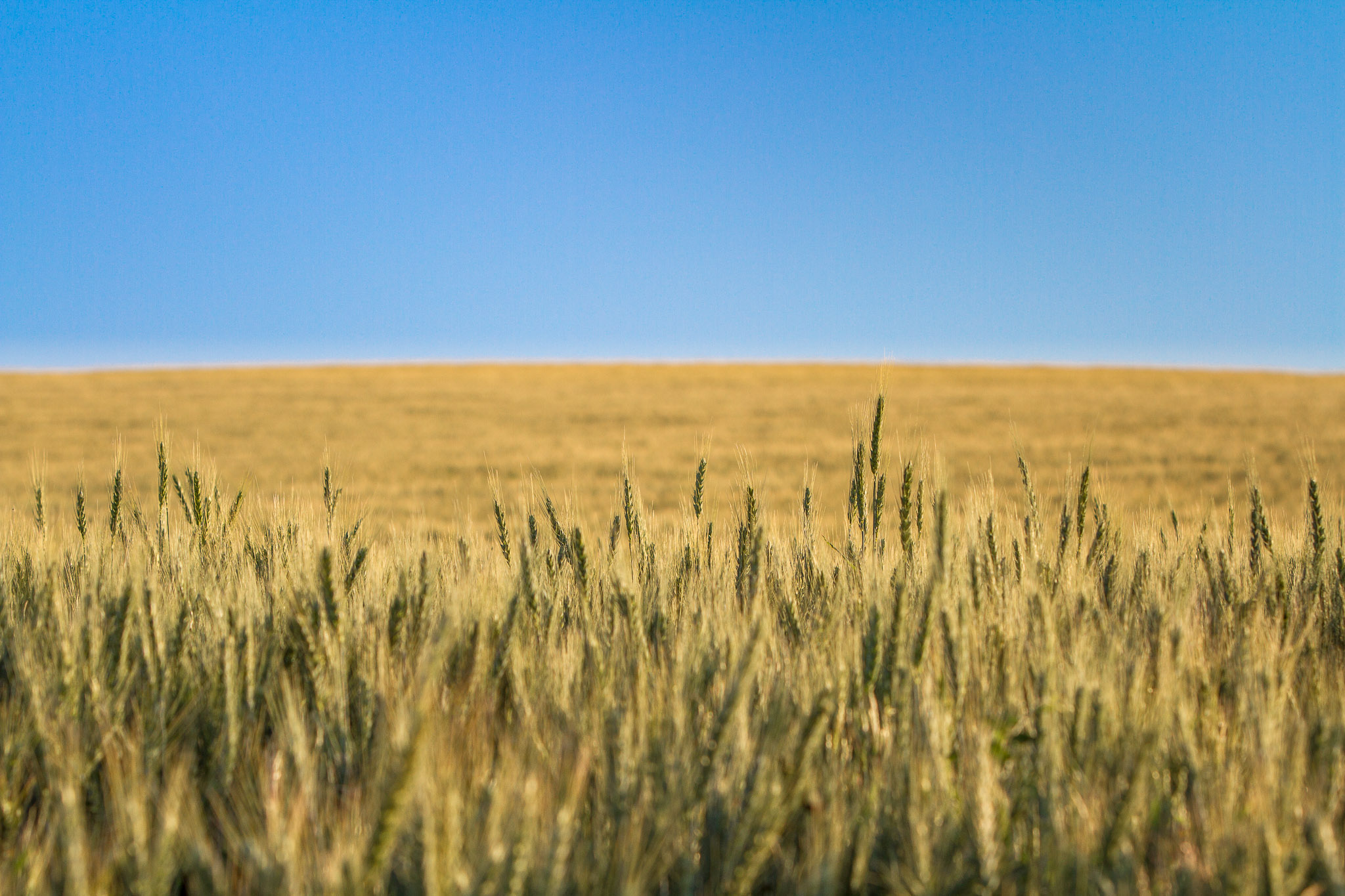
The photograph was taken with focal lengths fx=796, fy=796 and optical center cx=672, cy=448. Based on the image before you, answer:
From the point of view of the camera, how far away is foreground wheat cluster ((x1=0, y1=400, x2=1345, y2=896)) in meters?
0.95

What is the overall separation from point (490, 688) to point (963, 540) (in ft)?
4.09

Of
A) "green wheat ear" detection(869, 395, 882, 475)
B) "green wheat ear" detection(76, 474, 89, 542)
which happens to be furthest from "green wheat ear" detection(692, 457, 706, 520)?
"green wheat ear" detection(76, 474, 89, 542)

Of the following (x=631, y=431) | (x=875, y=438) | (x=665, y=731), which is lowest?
(x=631, y=431)

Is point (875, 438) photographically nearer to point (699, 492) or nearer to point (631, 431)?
point (699, 492)

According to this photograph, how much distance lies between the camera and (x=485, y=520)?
8305 mm

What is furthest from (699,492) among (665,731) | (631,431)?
(631,431)

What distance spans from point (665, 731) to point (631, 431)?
14388mm

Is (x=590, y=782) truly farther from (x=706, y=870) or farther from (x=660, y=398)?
(x=660, y=398)

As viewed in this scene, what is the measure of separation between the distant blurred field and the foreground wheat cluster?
1.94 feet

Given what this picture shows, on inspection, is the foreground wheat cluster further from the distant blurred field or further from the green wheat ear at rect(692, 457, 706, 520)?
the distant blurred field

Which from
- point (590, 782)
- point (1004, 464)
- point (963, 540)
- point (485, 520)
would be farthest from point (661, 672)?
point (1004, 464)

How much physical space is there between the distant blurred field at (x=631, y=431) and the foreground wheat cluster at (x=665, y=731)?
591 millimetres

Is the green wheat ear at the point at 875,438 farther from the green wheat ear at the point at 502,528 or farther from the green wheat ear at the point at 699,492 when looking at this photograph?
the green wheat ear at the point at 502,528

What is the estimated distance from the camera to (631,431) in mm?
15484
